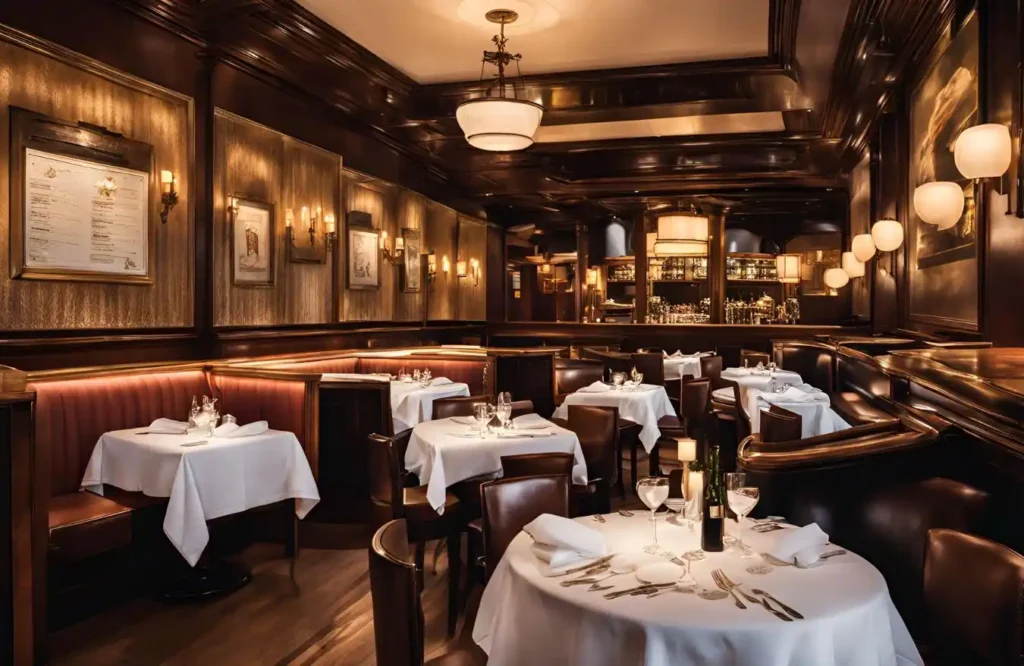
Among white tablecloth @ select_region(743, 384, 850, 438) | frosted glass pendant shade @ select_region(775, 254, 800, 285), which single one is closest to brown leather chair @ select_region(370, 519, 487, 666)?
white tablecloth @ select_region(743, 384, 850, 438)

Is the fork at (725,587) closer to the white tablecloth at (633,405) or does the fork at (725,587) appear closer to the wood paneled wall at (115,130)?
the wood paneled wall at (115,130)

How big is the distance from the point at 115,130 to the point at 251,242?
1.52 metres

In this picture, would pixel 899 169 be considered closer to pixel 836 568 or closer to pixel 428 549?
pixel 428 549

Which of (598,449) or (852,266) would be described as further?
(852,266)

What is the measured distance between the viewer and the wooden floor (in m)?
3.32

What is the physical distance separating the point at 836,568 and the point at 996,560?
14.1 inches

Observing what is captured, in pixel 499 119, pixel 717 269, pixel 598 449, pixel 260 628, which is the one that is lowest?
pixel 260 628

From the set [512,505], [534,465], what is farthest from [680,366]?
[512,505]

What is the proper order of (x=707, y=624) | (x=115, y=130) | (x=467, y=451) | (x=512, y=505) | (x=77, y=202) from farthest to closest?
(x=115, y=130) < (x=77, y=202) < (x=467, y=451) < (x=512, y=505) < (x=707, y=624)

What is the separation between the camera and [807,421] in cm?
562

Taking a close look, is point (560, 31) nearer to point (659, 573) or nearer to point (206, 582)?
point (206, 582)

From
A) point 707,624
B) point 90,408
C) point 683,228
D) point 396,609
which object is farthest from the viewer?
point 683,228

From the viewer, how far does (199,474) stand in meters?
3.86

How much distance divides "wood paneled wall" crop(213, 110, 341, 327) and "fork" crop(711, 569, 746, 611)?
16.2ft
